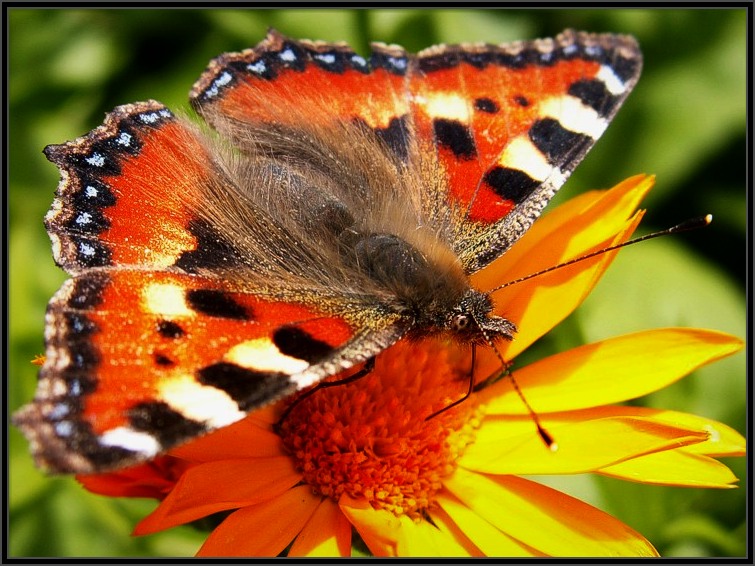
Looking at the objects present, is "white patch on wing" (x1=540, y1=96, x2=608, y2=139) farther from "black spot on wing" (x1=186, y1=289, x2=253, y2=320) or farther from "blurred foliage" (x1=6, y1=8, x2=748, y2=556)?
"black spot on wing" (x1=186, y1=289, x2=253, y2=320)

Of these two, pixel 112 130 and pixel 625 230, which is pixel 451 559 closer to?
pixel 625 230

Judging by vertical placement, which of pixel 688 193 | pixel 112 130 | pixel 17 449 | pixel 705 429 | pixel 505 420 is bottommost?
pixel 705 429

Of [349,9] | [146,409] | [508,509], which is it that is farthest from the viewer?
[349,9]

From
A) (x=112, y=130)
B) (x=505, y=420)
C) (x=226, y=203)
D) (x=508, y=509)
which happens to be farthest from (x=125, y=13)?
(x=508, y=509)

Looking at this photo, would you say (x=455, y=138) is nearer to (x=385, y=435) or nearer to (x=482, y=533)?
(x=385, y=435)

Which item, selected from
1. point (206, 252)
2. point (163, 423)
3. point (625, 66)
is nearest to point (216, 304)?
point (206, 252)

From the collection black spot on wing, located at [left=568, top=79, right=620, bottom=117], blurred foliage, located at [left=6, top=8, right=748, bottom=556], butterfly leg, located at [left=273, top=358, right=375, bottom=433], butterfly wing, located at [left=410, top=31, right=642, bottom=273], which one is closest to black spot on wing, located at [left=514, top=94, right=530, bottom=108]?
butterfly wing, located at [left=410, top=31, right=642, bottom=273]
